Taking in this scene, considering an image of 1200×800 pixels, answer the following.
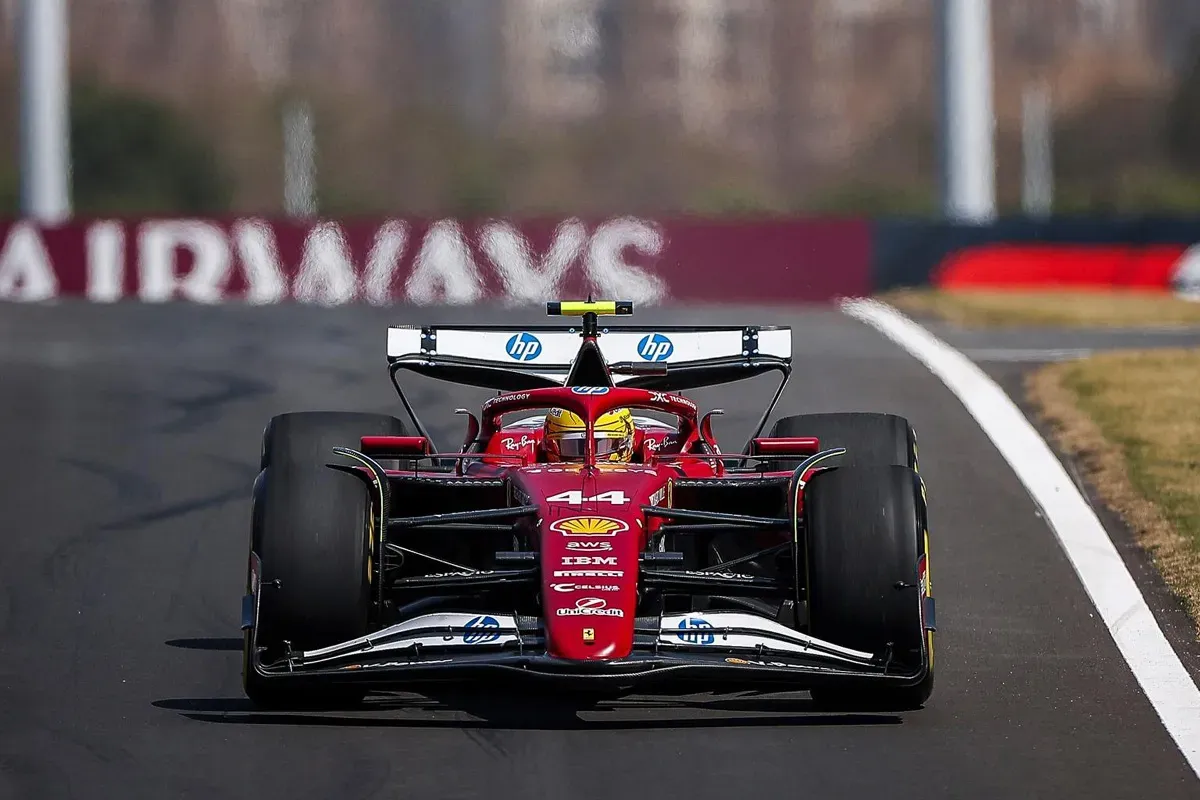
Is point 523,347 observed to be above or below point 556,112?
below

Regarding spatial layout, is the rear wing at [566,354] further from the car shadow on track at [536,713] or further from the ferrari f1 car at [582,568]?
the car shadow on track at [536,713]

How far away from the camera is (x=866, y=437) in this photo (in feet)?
29.9

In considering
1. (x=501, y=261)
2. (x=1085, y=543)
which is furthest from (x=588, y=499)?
(x=501, y=261)

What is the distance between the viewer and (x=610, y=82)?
71.2 meters

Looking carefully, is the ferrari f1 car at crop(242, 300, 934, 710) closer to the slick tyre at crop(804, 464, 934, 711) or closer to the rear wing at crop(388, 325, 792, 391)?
the slick tyre at crop(804, 464, 934, 711)

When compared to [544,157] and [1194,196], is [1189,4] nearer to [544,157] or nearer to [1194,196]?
[1194,196]

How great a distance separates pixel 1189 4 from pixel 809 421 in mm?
67890

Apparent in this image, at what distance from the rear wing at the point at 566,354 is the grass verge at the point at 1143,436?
2.10 m

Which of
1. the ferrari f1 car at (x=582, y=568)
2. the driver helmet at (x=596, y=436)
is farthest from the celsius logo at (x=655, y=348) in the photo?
the driver helmet at (x=596, y=436)

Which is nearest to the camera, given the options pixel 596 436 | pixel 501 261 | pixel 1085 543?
pixel 596 436

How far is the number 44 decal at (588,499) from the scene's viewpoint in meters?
7.80

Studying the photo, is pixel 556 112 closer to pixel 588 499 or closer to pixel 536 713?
pixel 588 499

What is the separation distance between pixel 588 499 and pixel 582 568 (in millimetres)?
456

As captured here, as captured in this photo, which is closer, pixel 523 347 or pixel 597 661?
pixel 597 661
